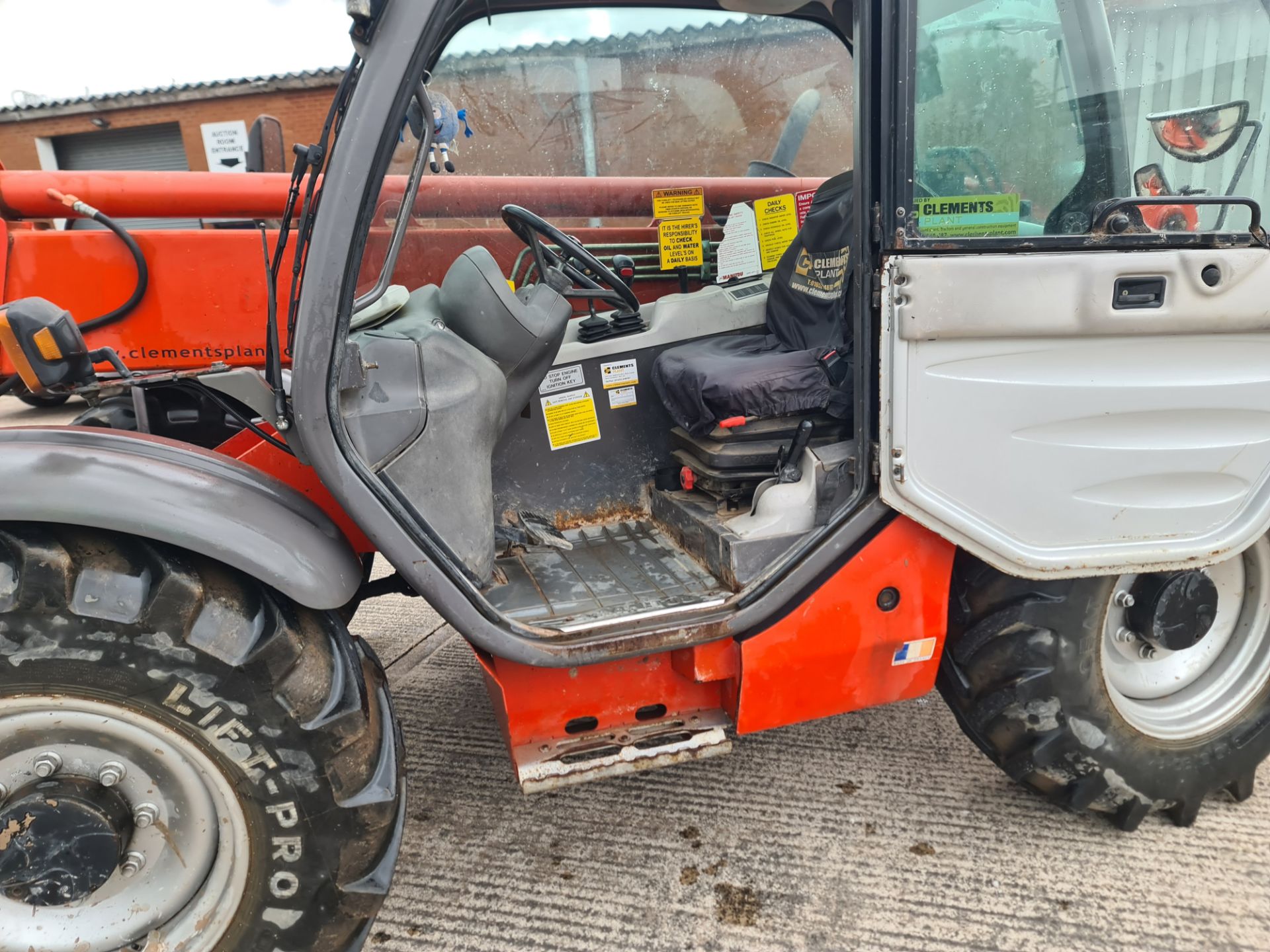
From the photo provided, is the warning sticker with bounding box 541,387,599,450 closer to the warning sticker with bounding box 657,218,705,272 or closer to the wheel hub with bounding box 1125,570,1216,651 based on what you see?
the warning sticker with bounding box 657,218,705,272

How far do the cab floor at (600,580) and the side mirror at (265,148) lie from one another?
2.35 m

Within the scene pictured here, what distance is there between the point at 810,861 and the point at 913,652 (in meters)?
0.58

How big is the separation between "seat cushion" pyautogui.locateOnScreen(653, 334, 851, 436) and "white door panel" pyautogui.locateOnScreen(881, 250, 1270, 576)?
351mm

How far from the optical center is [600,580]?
6.70 feet

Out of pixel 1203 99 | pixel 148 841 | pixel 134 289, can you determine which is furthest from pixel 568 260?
pixel 134 289

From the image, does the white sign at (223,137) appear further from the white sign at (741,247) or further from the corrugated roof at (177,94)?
the white sign at (741,247)

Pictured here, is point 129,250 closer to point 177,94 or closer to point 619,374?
point 619,374

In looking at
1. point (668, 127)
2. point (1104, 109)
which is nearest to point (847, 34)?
point (668, 127)

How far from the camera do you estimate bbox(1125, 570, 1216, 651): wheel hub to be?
194 centimetres

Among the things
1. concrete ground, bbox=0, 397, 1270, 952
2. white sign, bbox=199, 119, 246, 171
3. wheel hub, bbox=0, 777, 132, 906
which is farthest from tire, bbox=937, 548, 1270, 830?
white sign, bbox=199, 119, 246, 171

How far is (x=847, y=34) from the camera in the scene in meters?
2.42

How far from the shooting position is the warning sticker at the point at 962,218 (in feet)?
5.10

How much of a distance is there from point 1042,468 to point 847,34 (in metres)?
1.52

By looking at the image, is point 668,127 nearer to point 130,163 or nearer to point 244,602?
point 244,602
